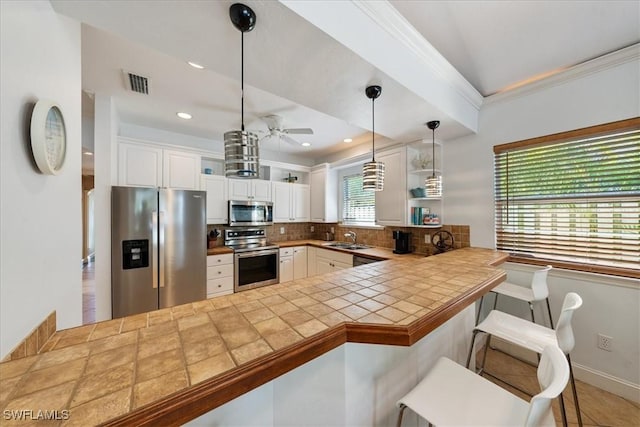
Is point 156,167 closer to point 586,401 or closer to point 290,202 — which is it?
point 290,202

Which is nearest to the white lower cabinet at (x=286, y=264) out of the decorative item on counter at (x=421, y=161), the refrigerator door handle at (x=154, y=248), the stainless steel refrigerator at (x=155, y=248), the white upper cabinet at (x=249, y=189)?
the white upper cabinet at (x=249, y=189)

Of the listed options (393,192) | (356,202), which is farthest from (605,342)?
(356,202)

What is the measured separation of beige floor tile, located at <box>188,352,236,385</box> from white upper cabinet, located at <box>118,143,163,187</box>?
118 inches

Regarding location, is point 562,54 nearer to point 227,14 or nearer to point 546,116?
point 546,116

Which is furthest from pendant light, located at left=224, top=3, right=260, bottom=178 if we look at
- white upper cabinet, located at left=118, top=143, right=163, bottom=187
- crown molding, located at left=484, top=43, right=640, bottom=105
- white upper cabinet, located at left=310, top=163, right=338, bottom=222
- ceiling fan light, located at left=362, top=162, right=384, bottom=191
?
white upper cabinet, located at left=310, top=163, right=338, bottom=222

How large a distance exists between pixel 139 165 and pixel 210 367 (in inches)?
122

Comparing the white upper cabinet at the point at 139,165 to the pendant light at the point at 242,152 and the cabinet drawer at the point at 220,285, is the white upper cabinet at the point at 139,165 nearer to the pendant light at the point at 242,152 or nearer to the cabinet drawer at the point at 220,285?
the cabinet drawer at the point at 220,285

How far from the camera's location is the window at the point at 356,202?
13.5ft

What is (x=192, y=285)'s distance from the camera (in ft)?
9.50

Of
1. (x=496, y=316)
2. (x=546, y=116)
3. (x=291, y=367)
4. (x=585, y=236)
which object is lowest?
(x=496, y=316)

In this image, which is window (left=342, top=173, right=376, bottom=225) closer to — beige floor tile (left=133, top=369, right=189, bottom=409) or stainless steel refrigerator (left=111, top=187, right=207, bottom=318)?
stainless steel refrigerator (left=111, top=187, right=207, bottom=318)

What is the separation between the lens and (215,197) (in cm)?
353

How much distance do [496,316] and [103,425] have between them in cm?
219

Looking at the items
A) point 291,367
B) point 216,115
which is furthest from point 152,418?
point 216,115
